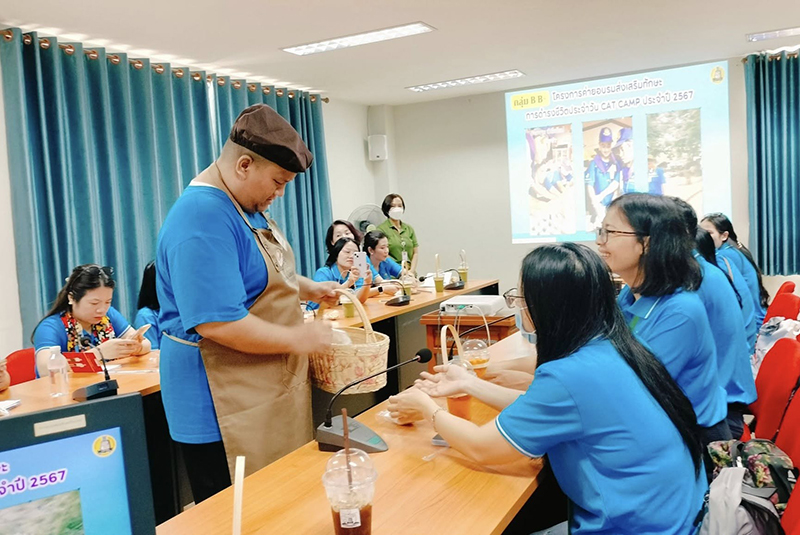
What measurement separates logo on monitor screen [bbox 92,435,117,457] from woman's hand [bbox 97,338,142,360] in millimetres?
2404

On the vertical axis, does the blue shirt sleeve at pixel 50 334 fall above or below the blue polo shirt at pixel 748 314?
above

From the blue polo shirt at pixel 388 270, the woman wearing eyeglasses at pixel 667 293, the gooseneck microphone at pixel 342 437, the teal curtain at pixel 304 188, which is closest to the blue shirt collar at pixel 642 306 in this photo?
the woman wearing eyeglasses at pixel 667 293

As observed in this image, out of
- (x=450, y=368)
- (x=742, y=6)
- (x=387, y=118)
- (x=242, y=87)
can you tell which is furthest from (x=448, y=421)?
(x=387, y=118)

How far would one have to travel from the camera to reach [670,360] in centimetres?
184

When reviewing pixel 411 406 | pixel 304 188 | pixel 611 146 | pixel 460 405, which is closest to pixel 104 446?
pixel 411 406

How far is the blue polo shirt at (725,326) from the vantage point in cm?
214

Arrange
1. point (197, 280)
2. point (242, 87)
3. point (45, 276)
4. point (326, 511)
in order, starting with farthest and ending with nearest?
point (242, 87)
point (45, 276)
point (197, 280)
point (326, 511)

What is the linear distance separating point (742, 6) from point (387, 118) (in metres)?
4.28

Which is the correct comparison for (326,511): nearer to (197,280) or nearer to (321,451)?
(321,451)

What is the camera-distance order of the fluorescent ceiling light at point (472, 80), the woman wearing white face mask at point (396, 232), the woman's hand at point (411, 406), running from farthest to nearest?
1. the woman wearing white face mask at point (396, 232)
2. the fluorescent ceiling light at point (472, 80)
3. the woman's hand at point (411, 406)

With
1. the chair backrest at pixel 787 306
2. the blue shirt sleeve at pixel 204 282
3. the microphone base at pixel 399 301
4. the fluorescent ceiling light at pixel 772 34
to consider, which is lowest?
the chair backrest at pixel 787 306

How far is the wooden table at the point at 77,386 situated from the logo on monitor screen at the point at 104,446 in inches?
65.3

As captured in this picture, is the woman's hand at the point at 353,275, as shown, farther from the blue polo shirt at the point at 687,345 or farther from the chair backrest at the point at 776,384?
the chair backrest at the point at 776,384

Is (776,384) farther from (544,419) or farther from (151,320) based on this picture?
(151,320)
